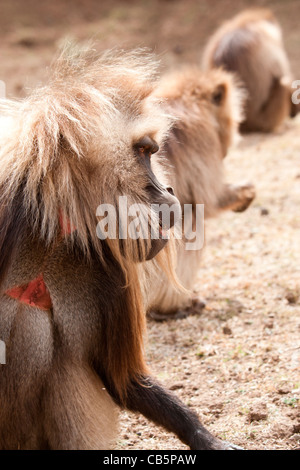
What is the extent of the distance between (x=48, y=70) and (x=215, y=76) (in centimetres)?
220

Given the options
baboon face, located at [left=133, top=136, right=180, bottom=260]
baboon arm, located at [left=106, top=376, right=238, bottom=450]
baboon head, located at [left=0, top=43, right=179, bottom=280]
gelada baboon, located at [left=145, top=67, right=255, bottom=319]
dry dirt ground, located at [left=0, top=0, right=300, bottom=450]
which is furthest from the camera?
gelada baboon, located at [left=145, top=67, right=255, bottom=319]

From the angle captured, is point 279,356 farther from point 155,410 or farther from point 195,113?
point 195,113

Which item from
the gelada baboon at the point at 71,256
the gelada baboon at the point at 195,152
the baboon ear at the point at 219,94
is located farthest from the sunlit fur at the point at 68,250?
the baboon ear at the point at 219,94

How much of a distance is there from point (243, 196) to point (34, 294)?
96.7 inches

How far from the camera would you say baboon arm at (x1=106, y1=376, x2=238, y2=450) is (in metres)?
2.29

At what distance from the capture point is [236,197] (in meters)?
4.28

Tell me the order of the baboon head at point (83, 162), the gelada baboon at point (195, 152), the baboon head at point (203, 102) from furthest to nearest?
the baboon head at point (203, 102), the gelada baboon at point (195, 152), the baboon head at point (83, 162)

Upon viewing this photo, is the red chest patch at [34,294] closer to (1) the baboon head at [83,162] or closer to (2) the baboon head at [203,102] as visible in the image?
(1) the baboon head at [83,162]

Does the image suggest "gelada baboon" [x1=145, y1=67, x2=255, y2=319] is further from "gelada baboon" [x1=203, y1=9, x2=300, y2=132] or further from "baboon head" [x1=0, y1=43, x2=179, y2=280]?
"gelada baboon" [x1=203, y1=9, x2=300, y2=132]

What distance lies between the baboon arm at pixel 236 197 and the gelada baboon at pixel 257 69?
3.42 metres

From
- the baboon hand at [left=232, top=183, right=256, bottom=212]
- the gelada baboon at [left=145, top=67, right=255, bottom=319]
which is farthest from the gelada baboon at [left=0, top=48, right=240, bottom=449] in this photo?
the baboon hand at [left=232, top=183, right=256, bottom=212]

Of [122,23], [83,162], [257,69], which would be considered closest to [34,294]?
[83,162]

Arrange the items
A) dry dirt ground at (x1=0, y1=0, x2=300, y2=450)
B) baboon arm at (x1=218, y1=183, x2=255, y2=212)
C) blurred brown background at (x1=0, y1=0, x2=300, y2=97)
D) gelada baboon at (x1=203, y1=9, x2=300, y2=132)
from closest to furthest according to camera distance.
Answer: dry dirt ground at (x1=0, y1=0, x2=300, y2=450)
baboon arm at (x1=218, y1=183, x2=255, y2=212)
gelada baboon at (x1=203, y1=9, x2=300, y2=132)
blurred brown background at (x1=0, y1=0, x2=300, y2=97)

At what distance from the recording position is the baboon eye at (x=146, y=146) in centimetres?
216
